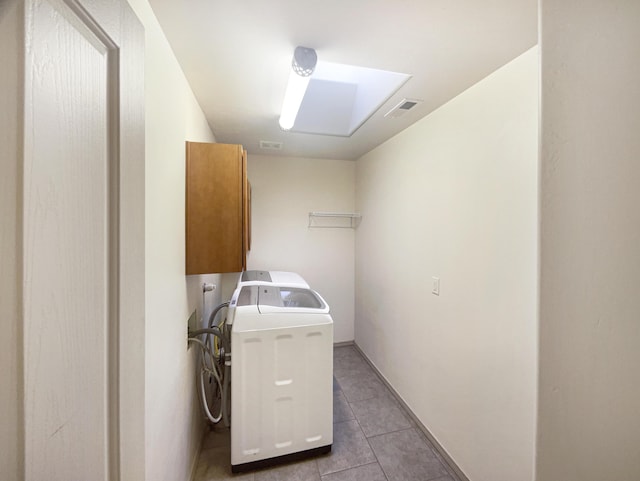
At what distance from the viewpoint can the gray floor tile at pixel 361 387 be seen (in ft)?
7.48

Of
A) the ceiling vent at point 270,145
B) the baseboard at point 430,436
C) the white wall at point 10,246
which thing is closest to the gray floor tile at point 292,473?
the baseboard at point 430,436

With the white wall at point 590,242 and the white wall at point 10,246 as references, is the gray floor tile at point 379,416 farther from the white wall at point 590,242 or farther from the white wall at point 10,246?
the white wall at point 10,246

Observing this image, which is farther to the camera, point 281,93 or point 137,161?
point 281,93

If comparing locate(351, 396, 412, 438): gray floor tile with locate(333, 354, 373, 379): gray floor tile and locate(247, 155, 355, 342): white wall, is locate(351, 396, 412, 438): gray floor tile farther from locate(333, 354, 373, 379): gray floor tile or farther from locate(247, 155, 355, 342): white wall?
locate(247, 155, 355, 342): white wall

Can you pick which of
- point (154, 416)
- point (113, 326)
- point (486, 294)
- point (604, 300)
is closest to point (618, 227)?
point (604, 300)

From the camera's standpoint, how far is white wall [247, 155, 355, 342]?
298 centimetres

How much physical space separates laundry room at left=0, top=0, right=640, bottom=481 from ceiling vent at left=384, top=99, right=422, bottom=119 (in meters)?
0.03

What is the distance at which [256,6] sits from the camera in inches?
36.9

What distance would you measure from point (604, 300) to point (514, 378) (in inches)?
44.4

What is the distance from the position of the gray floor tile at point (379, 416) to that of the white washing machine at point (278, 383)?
0.41m

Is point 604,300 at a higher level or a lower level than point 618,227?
lower

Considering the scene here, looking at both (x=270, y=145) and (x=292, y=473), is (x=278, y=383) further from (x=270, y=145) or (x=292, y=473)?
(x=270, y=145)

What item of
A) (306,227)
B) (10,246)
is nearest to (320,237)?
(306,227)

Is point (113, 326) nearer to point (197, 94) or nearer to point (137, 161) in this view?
point (137, 161)
